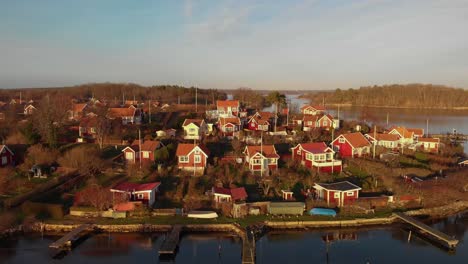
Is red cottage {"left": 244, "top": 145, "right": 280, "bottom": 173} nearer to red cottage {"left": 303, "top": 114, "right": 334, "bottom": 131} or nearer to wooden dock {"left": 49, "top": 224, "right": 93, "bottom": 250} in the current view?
wooden dock {"left": 49, "top": 224, "right": 93, "bottom": 250}

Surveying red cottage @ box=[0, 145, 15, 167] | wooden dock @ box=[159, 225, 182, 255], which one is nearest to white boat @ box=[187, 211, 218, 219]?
wooden dock @ box=[159, 225, 182, 255]

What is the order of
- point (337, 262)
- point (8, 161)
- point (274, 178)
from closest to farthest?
point (337, 262), point (274, 178), point (8, 161)

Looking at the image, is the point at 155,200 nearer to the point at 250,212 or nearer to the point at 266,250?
the point at 250,212

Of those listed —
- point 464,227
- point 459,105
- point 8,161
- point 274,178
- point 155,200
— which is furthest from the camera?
point 459,105

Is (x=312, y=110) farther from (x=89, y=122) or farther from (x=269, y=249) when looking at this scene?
(x=269, y=249)

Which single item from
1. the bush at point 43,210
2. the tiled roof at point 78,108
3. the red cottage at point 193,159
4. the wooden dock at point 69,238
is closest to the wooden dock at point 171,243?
the wooden dock at point 69,238

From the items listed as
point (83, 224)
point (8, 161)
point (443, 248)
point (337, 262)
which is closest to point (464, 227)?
point (443, 248)
